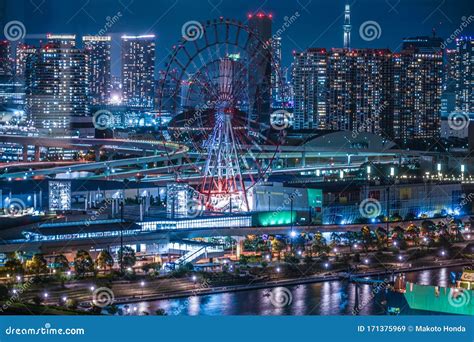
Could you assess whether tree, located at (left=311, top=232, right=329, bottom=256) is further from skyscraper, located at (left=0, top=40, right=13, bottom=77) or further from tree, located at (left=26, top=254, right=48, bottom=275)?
skyscraper, located at (left=0, top=40, right=13, bottom=77)

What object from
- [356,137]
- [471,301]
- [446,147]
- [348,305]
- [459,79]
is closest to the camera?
[471,301]

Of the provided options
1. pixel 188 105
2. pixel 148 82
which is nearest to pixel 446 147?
pixel 148 82

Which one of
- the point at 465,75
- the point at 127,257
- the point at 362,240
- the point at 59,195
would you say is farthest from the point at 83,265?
the point at 465,75

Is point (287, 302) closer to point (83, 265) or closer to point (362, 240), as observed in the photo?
point (83, 265)

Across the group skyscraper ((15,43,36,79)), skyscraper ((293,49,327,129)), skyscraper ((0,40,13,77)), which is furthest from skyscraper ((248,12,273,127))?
skyscraper ((293,49,327,129))

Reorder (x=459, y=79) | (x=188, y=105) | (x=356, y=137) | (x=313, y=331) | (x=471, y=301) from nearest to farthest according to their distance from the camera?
1. (x=313, y=331)
2. (x=471, y=301)
3. (x=188, y=105)
4. (x=356, y=137)
5. (x=459, y=79)

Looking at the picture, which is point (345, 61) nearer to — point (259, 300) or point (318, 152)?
point (318, 152)

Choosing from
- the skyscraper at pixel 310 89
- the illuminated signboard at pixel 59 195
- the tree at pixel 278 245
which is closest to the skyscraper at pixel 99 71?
the skyscraper at pixel 310 89

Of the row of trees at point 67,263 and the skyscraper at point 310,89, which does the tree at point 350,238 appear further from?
the skyscraper at point 310,89
